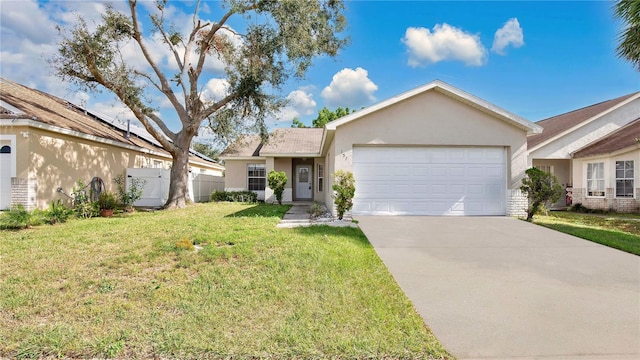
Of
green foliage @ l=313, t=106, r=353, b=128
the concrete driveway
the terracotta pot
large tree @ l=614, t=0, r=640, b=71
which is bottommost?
the concrete driveway

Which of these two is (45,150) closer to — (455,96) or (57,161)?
(57,161)

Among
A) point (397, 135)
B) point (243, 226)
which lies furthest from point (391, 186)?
point (243, 226)

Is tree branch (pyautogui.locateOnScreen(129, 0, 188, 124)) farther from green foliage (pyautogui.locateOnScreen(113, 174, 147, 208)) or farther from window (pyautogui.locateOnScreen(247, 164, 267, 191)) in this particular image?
window (pyautogui.locateOnScreen(247, 164, 267, 191))

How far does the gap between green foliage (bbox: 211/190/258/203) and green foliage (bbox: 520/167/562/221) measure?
1363 centimetres

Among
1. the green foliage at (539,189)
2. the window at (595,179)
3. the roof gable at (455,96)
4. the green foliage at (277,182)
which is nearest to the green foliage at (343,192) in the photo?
the roof gable at (455,96)

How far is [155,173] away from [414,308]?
628 inches

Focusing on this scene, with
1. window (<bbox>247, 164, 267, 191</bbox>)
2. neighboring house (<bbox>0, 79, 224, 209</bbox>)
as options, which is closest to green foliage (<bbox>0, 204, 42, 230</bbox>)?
neighboring house (<bbox>0, 79, 224, 209</bbox>)

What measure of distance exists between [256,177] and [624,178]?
700 inches

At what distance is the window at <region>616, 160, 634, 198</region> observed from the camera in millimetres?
13900

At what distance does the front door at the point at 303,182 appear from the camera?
20500 millimetres

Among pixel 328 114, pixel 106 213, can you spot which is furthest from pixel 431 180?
pixel 328 114

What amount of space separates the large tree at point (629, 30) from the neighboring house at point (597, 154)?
20.3ft

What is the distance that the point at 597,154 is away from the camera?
47.0 ft

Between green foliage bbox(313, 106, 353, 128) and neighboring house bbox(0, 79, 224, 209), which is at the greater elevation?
green foliage bbox(313, 106, 353, 128)
